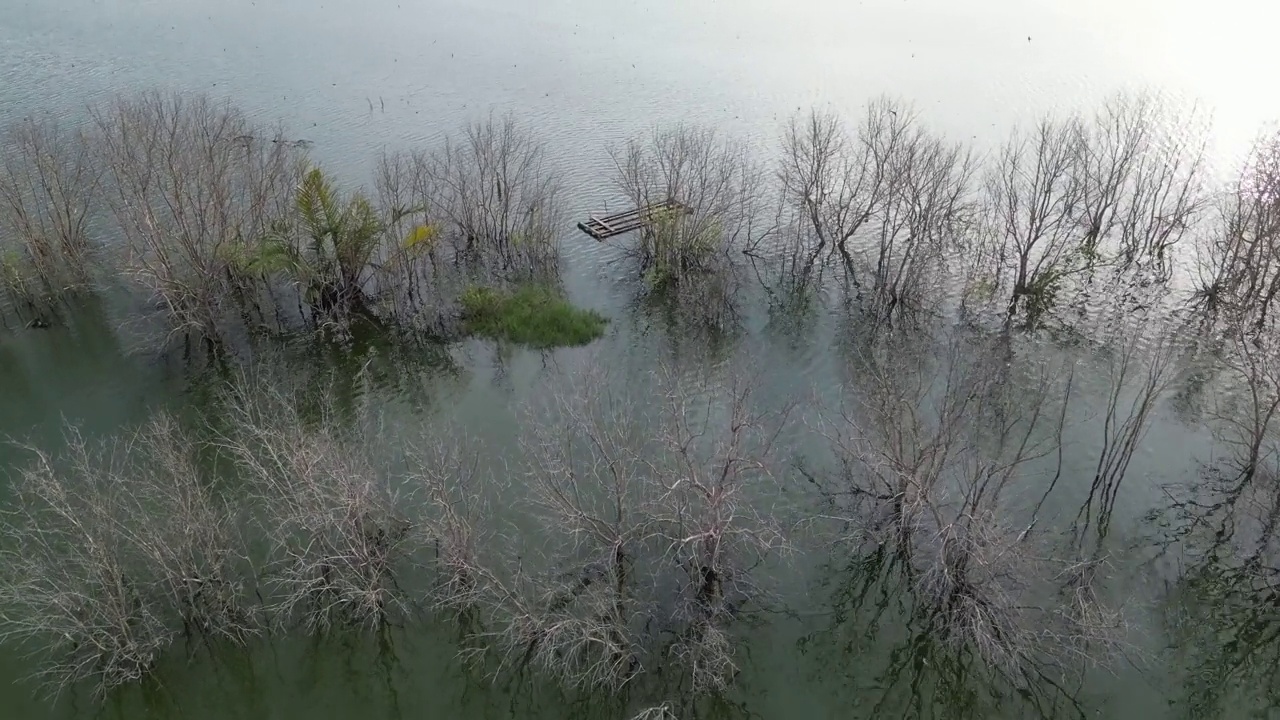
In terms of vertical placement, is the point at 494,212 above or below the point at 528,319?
above

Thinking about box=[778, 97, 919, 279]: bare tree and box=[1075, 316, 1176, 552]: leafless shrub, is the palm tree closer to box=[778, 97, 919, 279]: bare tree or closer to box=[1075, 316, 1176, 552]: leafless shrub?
box=[778, 97, 919, 279]: bare tree

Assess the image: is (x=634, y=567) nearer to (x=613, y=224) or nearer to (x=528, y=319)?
(x=528, y=319)

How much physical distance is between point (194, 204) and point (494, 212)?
12.3m

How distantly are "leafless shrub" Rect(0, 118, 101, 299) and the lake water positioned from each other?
7.46 ft

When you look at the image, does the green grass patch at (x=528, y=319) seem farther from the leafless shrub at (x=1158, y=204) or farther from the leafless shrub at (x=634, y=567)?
the leafless shrub at (x=1158, y=204)

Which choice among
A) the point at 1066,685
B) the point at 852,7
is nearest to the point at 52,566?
the point at 1066,685

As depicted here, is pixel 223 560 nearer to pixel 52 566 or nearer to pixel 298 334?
pixel 52 566

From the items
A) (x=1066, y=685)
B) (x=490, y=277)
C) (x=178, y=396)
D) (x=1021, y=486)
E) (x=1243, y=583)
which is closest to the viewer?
(x=1066, y=685)

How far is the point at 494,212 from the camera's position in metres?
36.7

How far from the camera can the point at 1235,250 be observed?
1221 inches

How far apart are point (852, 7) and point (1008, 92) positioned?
25.3 m

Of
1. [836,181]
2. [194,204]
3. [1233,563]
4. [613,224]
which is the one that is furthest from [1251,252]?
[194,204]

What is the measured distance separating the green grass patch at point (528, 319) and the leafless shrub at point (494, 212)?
3.05m

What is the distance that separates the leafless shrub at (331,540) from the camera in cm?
1881
